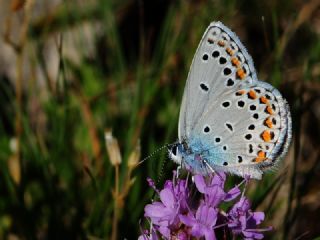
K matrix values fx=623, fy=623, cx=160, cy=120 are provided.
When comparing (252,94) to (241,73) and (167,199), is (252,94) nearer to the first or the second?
(241,73)

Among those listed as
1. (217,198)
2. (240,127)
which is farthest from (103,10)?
(217,198)

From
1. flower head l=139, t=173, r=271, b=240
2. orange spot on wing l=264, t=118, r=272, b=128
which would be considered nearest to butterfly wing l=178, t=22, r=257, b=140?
orange spot on wing l=264, t=118, r=272, b=128

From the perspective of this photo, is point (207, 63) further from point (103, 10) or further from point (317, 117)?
point (317, 117)

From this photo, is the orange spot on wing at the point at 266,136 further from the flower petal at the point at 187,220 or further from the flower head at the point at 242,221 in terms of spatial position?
the flower petal at the point at 187,220

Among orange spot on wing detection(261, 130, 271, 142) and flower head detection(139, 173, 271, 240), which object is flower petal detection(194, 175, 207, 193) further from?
orange spot on wing detection(261, 130, 271, 142)

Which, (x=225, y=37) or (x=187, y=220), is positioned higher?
(x=225, y=37)

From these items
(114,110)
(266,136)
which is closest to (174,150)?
(266,136)

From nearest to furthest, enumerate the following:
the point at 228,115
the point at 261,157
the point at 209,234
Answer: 1. the point at 209,234
2. the point at 261,157
3. the point at 228,115
